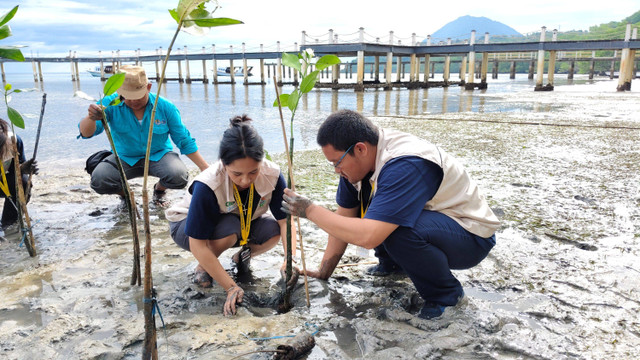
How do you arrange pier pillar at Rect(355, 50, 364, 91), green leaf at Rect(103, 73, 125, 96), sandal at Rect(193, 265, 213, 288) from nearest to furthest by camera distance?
green leaf at Rect(103, 73, 125, 96)
sandal at Rect(193, 265, 213, 288)
pier pillar at Rect(355, 50, 364, 91)

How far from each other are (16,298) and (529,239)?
11.2 ft

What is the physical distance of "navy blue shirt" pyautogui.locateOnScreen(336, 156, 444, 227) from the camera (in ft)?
6.56

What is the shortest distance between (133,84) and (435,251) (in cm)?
272

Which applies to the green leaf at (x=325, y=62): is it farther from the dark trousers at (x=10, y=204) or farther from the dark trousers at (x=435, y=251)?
the dark trousers at (x=10, y=204)

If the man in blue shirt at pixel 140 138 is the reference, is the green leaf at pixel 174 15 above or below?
above

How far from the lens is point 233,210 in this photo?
262 centimetres

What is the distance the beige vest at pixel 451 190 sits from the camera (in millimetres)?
2137

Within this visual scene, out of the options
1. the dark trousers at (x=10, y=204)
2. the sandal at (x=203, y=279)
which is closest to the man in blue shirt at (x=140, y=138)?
the dark trousers at (x=10, y=204)

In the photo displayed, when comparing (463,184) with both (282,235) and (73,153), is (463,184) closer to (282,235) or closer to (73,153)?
(282,235)

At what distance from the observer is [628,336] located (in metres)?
2.05

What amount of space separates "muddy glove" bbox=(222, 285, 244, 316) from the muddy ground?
43mm

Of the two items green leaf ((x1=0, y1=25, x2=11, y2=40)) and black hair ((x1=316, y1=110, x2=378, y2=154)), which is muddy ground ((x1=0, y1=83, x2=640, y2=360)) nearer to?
black hair ((x1=316, y1=110, x2=378, y2=154))

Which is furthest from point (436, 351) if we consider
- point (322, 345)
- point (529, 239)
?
point (529, 239)

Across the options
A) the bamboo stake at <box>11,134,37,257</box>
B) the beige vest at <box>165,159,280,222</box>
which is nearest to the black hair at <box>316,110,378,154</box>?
the beige vest at <box>165,159,280,222</box>
